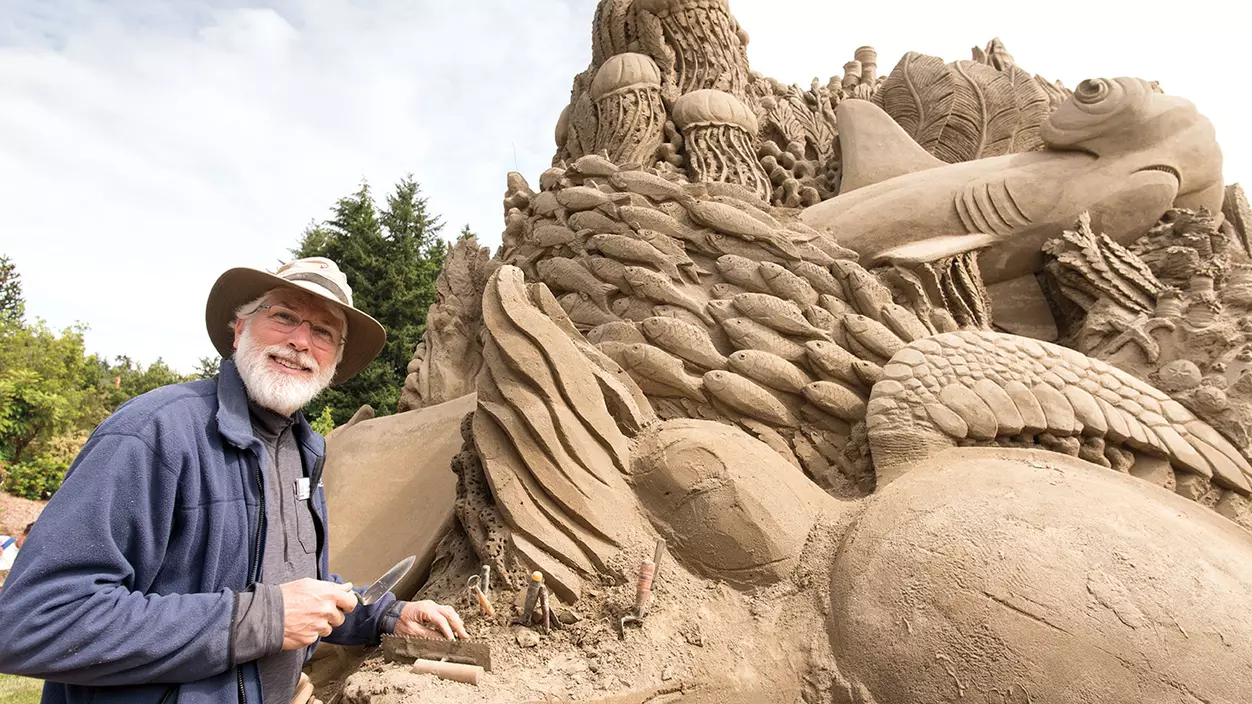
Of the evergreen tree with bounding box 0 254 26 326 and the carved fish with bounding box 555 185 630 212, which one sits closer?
the carved fish with bounding box 555 185 630 212

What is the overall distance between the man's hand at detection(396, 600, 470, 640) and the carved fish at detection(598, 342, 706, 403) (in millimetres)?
1276

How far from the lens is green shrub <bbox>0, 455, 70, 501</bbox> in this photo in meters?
13.6

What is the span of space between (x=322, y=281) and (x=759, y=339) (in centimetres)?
177

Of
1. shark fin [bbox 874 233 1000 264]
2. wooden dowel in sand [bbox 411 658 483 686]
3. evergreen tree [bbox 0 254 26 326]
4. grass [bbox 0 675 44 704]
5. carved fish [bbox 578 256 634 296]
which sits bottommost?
grass [bbox 0 675 44 704]

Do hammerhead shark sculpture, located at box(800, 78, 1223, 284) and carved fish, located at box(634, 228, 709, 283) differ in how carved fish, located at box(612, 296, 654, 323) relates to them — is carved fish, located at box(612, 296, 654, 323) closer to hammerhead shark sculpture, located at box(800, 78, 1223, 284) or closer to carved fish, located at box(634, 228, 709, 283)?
carved fish, located at box(634, 228, 709, 283)

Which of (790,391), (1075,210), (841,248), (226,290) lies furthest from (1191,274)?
(226,290)

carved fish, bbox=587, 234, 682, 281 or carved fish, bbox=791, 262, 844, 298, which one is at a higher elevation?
carved fish, bbox=587, 234, 682, 281

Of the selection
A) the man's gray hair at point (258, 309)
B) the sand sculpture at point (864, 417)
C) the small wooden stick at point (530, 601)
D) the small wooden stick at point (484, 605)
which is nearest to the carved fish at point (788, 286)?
the sand sculpture at point (864, 417)

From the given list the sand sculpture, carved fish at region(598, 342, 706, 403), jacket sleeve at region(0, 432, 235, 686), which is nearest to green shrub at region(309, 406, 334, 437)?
the sand sculpture

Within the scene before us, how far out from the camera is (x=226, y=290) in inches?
64.7

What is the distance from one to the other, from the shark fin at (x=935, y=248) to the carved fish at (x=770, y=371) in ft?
3.08

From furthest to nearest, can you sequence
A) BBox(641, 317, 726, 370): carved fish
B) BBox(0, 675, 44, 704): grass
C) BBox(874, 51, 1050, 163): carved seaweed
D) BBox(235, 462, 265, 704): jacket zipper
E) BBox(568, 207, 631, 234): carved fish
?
BBox(0, 675, 44, 704): grass, BBox(874, 51, 1050, 163): carved seaweed, BBox(568, 207, 631, 234): carved fish, BBox(641, 317, 726, 370): carved fish, BBox(235, 462, 265, 704): jacket zipper

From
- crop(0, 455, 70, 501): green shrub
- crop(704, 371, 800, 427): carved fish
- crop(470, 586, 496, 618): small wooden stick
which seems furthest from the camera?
crop(0, 455, 70, 501): green shrub

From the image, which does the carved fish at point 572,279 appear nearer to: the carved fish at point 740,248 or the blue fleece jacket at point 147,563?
the carved fish at point 740,248
